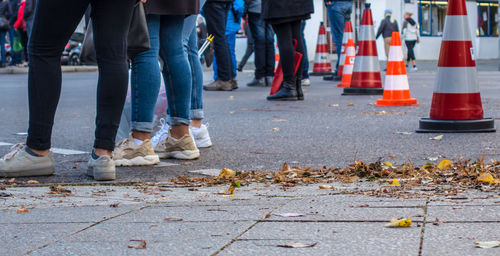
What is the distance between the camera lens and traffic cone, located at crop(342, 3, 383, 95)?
1053 cm

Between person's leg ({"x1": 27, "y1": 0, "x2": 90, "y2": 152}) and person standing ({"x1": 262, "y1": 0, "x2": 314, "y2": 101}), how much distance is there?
16.8 feet

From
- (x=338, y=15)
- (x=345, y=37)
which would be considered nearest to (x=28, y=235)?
(x=345, y=37)

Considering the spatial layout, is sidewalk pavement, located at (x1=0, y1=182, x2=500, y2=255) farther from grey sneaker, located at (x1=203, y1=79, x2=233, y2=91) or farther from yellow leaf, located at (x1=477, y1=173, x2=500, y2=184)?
grey sneaker, located at (x1=203, y1=79, x2=233, y2=91)

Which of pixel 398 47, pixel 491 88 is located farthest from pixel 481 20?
pixel 398 47

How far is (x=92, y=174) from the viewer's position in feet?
14.2

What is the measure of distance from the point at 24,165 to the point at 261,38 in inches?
341

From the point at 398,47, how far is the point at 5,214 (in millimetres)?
6365

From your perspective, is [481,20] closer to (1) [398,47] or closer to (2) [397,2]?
(2) [397,2]

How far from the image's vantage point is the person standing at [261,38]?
→ 1271cm

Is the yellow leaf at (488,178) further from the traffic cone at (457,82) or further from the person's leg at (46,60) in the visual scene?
the traffic cone at (457,82)

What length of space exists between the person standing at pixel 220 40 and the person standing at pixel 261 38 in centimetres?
71

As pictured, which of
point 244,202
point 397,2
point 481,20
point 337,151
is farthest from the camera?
point 481,20

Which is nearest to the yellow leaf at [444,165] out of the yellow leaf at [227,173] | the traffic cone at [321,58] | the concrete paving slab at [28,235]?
the yellow leaf at [227,173]

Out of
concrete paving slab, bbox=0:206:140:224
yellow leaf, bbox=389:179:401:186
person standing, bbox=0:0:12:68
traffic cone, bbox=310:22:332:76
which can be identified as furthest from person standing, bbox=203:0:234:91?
person standing, bbox=0:0:12:68
